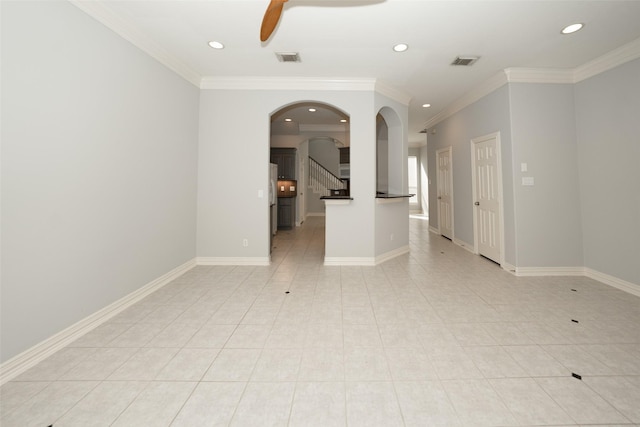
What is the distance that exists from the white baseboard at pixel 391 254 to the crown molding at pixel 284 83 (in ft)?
9.16

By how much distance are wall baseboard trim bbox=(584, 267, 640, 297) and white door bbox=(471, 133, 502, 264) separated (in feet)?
3.54

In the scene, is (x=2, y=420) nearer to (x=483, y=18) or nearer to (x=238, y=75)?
(x=238, y=75)

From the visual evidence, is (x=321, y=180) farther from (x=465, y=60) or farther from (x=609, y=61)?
(x=609, y=61)

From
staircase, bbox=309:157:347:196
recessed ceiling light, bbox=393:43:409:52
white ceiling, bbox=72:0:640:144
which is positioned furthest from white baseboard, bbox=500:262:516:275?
staircase, bbox=309:157:347:196

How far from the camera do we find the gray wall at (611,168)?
3.19 metres

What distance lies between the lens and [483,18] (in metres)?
2.72

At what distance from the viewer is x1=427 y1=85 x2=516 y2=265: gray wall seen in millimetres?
4016

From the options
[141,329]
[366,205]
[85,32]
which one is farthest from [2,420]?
[366,205]

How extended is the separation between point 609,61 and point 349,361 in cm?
487

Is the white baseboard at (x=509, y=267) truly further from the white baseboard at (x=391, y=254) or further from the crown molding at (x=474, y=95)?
the crown molding at (x=474, y=95)

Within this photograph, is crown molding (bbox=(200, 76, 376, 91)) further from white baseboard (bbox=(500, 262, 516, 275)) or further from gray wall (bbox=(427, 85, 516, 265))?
white baseboard (bbox=(500, 262, 516, 275))

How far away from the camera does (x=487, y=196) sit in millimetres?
4602

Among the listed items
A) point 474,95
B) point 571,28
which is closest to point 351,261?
point 474,95

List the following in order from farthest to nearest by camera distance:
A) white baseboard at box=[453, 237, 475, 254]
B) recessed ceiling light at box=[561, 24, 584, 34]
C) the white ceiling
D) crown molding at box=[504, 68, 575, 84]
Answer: white baseboard at box=[453, 237, 475, 254] → crown molding at box=[504, 68, 575, 84] → recessed ceiling light at box=[561, 24, 584, 34] → the white ceiling
